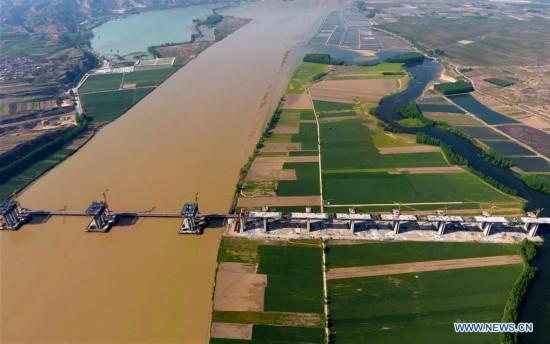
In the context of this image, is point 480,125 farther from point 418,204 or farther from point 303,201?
point 303,201

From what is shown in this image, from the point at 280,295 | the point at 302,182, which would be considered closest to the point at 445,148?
the point at 302,182

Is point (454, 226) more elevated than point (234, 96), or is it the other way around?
point (234, 96)

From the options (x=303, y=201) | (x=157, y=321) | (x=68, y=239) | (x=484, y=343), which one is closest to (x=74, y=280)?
(x=68, y=239)

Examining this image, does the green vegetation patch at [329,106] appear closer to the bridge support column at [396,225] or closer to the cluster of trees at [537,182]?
the cluster of trees at [537,182]

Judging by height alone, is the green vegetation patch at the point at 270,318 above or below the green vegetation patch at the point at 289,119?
below

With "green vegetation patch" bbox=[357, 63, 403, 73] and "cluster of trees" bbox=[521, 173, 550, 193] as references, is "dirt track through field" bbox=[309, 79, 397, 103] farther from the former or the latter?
"cluster of trees" bbox=[521, 173, 550, 193]

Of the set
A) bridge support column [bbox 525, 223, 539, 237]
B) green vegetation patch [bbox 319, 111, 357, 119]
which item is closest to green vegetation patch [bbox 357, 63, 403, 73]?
green vegetation patch [bbox 319, 111, 357, 119]

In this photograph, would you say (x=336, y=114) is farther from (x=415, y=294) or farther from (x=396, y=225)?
(x=415, y=294)

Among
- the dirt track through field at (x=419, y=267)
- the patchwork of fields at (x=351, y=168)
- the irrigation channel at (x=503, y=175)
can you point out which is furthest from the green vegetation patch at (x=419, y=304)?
the patchwork of fields at (x=351, y=168)
